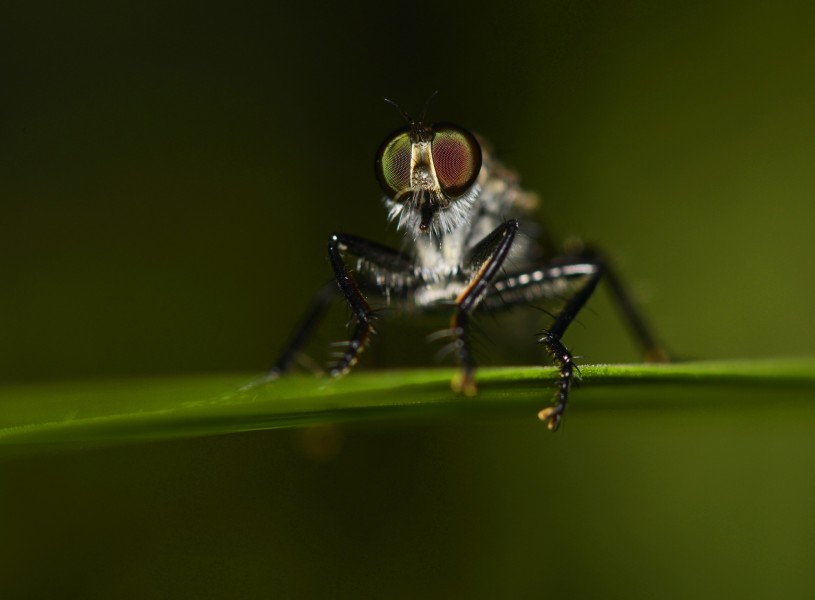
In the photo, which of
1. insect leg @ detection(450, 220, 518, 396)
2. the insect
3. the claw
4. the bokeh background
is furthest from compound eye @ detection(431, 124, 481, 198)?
the bokeh background

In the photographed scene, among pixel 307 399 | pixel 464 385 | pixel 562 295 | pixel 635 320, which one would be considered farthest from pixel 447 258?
pixel 307 399

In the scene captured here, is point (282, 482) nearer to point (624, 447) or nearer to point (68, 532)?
point (68, 532)

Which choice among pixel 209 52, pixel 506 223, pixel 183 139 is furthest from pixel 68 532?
pixel 209 52

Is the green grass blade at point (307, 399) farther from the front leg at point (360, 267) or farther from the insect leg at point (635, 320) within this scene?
the insect leg at point (635, 320)

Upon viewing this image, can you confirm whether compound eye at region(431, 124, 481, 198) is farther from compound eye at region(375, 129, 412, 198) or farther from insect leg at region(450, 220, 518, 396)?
insect leg at region(450, 220, 518, 396)

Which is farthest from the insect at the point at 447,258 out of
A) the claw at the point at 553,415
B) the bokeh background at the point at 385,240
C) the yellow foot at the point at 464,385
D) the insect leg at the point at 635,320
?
the bokeh background at the point at 385,240

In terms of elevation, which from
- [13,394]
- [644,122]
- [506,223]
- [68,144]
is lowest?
[13,394]
